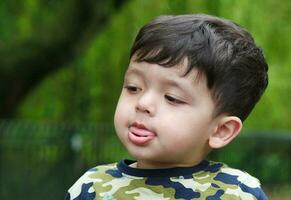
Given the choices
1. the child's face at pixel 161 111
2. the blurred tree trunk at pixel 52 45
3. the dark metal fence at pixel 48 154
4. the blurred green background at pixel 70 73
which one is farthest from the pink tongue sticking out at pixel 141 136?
the blurred tree trunk at pixel 52 45

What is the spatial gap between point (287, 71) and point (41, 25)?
322 centimetres

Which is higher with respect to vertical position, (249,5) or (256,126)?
(249,5)

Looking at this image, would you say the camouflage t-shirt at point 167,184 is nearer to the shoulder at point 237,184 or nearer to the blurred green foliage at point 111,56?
the shoulder at point 237,184

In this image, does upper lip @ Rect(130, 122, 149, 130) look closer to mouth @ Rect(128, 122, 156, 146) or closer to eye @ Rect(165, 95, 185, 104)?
mouth @ Rect(128, 122, 156, 146)

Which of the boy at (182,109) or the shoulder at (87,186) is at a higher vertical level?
the boy at (182,109)

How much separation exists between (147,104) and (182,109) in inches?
4.4

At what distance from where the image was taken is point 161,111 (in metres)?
2.55

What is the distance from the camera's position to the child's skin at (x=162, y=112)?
8.38 ft

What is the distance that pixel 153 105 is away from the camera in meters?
2.54

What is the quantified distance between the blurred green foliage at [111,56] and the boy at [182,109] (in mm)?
6354

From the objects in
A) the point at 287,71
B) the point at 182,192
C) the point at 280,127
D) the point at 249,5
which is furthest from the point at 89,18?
the point at 182,192

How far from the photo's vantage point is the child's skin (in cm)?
255

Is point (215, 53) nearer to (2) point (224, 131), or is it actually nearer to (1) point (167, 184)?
(2) point (224, 131)

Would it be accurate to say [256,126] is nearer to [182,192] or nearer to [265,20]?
[265,20]
